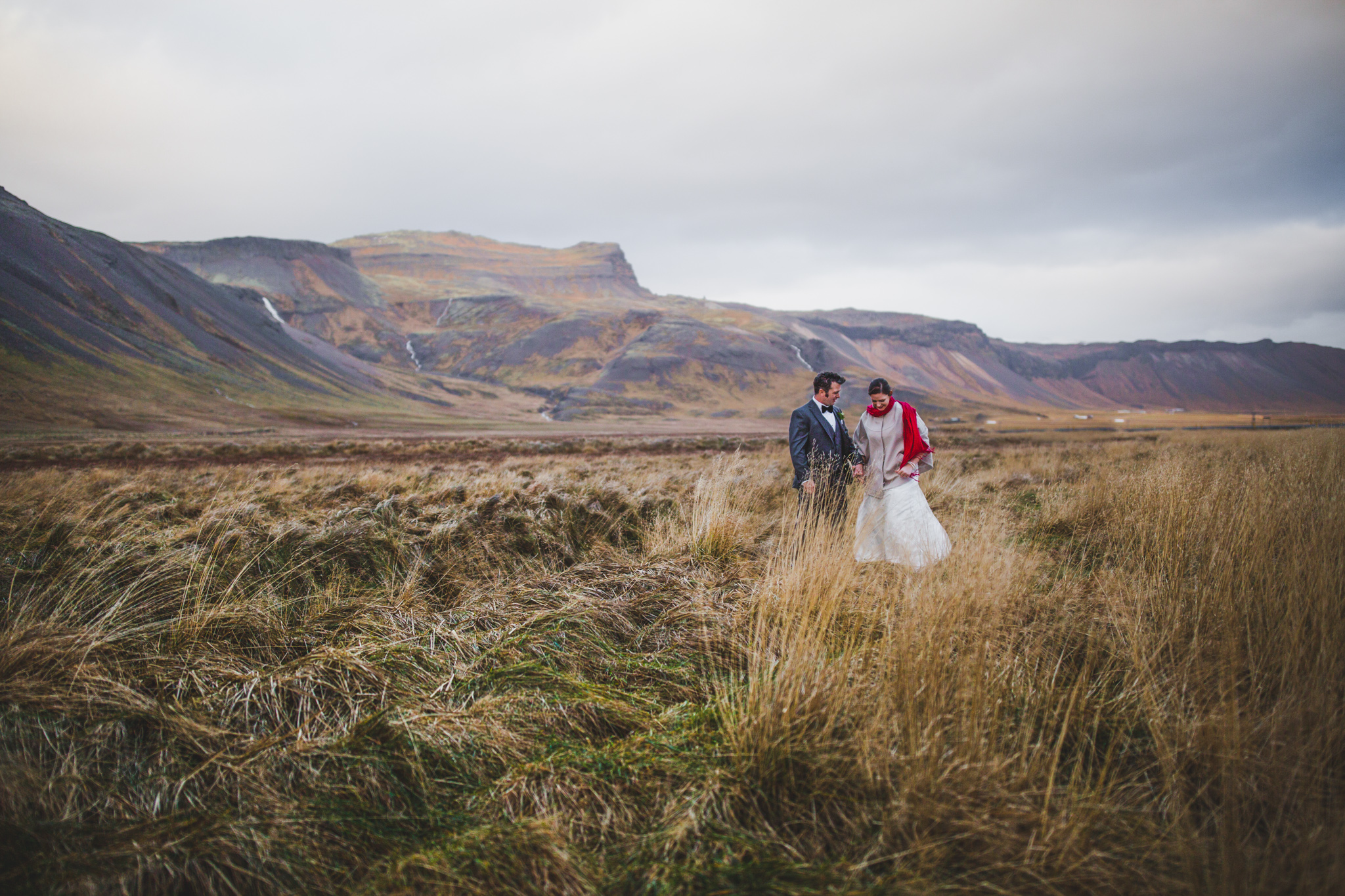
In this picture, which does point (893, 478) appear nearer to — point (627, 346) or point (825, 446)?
point (825, 446)

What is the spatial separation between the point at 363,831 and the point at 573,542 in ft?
11.5

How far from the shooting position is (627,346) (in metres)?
124

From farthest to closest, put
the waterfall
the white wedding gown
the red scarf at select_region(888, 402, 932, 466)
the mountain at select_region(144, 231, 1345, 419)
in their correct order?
the waterfall < the mountain at select_region(144, 231, 1345, 419) < the red scarf at select_region(888, 402, 932, 466) < the white wedding gown

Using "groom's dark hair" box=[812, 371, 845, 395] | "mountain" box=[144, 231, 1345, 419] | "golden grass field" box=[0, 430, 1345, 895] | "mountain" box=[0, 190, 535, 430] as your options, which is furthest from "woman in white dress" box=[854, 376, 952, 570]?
"mountain" box=[144, 231, 1345, 419]

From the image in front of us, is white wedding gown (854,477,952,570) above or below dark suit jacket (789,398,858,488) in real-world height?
below

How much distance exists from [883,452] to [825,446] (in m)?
0.55

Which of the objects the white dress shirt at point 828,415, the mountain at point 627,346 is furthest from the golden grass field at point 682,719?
the mountain at point 627,346

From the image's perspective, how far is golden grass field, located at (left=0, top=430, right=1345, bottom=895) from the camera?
1704mm

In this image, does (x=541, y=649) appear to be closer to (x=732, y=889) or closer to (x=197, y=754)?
(x=197, y=754)

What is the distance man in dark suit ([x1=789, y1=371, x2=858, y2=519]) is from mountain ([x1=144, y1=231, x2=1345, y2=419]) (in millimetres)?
83795

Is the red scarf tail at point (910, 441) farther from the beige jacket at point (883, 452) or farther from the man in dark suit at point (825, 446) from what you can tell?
the man in dark suit at point (825, 446)

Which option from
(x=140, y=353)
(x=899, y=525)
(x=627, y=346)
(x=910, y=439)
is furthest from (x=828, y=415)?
(x=627, y=346)

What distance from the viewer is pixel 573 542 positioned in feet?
17.8

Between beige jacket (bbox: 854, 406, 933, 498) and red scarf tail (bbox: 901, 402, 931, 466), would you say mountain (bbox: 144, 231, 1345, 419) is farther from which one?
red scarf tail (bbox: 901, 402, 931, 466)
